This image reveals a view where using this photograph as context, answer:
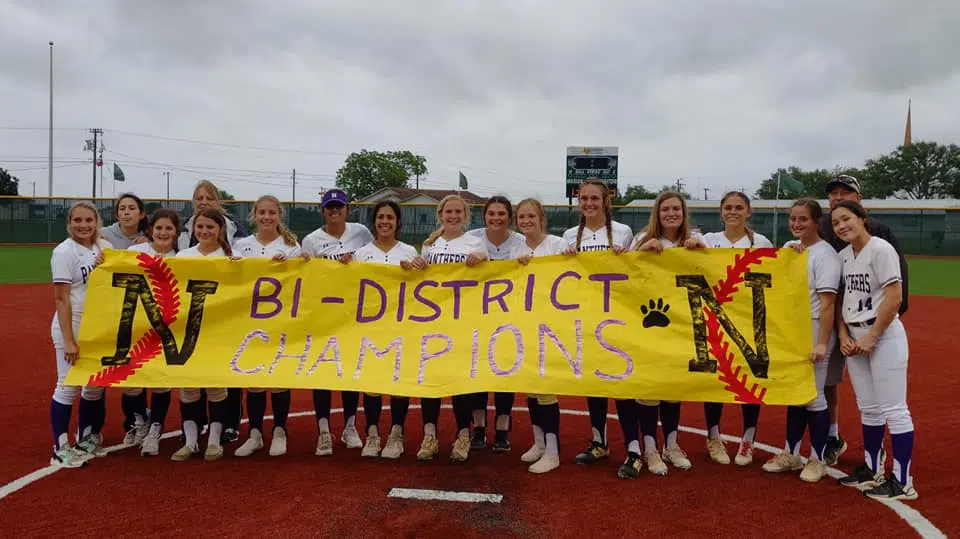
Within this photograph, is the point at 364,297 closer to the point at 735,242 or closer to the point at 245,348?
the point at 245,348

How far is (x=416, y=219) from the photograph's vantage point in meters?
28.4

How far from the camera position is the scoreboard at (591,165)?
24.1m

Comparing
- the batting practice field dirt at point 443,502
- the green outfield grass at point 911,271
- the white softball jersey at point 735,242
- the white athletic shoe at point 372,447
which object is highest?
the white softball jersey at point 735,242

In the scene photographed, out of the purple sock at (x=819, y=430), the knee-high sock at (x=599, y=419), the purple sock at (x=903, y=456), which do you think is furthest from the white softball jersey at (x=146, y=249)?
the purple sock at (x=903, y=456)

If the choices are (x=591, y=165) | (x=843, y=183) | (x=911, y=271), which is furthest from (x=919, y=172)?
(x=843, y=183)

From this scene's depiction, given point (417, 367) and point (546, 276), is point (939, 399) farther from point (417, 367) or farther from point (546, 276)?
point (417, 367)

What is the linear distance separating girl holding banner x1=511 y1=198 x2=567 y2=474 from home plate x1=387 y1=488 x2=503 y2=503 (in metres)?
0.55

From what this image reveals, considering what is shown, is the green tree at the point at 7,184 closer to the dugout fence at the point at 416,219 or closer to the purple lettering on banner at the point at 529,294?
the dugout fence at the point at 416,219

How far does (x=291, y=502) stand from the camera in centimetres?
395

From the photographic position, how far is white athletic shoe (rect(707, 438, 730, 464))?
4.74 m

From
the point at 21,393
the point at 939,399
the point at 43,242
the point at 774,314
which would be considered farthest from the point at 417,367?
the point at 43,242

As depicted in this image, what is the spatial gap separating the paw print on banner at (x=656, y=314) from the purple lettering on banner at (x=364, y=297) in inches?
73.0

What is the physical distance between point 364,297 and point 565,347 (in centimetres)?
152

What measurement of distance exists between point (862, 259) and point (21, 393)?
7.27m
